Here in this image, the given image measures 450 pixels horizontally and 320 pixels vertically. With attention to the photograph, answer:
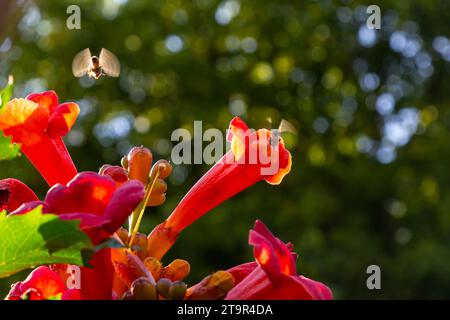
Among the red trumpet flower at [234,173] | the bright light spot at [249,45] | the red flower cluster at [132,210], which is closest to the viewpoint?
the red flower cluster at [132,210]

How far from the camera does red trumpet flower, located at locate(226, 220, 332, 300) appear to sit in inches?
75.8

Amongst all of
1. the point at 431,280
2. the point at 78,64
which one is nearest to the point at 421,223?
the point at 431,280

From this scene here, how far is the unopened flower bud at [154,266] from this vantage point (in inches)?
84.8

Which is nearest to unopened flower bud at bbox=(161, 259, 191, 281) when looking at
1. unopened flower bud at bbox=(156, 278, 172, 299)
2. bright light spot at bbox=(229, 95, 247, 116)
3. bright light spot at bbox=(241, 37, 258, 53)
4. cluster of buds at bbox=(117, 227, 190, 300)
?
cluster of buds at bbox=(117, 227, 190, 300)

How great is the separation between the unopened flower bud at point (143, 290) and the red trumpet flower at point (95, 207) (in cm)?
11

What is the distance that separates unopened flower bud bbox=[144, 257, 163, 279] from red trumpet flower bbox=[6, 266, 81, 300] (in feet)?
0.68

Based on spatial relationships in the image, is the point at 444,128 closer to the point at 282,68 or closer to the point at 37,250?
the point at 282,68

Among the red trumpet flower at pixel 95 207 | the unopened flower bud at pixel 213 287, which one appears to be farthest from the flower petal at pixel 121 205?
the unopened flower bud at pixel 213 287

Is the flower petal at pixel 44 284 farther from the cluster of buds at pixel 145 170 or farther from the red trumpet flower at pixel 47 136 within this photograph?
the red trumpet flower at pixel 47 136

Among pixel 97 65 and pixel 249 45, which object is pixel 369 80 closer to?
pixel 249 45

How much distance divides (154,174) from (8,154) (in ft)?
1.31

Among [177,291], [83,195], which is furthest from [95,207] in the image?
[177,291]
